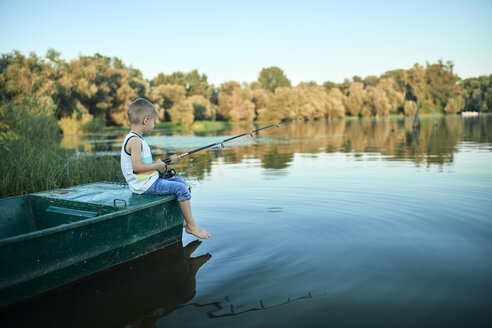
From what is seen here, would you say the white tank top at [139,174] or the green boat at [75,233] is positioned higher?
the white tank top at [139,174]

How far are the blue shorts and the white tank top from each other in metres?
0.06

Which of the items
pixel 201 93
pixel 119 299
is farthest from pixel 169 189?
pixel 201 93

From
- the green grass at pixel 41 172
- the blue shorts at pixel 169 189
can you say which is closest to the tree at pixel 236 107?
the green grass at pixel 41 172

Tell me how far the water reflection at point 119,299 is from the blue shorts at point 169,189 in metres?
0.80

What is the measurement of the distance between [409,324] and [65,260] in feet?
10.4

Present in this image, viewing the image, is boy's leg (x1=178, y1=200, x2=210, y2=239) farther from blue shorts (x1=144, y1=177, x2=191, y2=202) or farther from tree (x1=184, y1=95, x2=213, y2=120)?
tree (x1=184, y1=95, x2=213, y2=120)

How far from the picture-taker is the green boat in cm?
351

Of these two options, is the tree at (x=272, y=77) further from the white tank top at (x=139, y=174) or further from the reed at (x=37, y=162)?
the white tank top at (x=139, y=174)

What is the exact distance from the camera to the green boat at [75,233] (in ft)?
11.5

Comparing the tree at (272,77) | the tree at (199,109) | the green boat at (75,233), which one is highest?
the tree at (272,77)

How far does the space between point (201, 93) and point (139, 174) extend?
77.6 m

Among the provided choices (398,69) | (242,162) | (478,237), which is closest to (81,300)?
(478,237)

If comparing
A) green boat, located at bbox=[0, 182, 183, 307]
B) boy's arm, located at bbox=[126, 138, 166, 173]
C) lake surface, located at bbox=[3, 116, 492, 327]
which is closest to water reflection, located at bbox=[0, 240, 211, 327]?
lake surface, located at bbox=[3, 116, 492, 327]

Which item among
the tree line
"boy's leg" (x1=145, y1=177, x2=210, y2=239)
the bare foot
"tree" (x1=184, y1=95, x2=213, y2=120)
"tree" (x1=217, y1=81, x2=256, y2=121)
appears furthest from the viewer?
"tree" (x1=217, y1=81, x2=256, y2=121)
